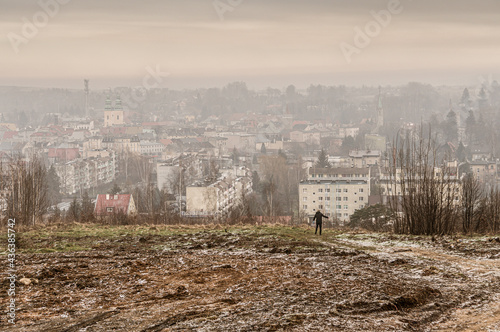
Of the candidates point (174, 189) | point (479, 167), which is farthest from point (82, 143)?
point (479, 167)

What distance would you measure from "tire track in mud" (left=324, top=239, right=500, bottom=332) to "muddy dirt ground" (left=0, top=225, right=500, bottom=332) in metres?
0.02

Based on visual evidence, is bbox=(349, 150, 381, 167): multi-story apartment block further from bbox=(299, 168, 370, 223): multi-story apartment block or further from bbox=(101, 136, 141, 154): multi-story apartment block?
bbox=(101, 136, 141, 154): multi-story apartment block

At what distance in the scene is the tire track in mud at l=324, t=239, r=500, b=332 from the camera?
6520mm

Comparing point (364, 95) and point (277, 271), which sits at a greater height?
point (364, 95)

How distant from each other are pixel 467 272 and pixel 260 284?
3220 millimetres

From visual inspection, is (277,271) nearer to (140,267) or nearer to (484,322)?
(140,267)

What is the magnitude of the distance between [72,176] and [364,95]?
411 feet

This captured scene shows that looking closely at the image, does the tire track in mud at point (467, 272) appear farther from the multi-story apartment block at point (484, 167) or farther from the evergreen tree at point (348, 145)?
the evergreen tree at point (348, 145)

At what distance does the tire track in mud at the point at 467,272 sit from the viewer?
21.4 feet

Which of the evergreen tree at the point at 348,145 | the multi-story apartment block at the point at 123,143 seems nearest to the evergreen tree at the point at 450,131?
the evergreen tree at the point at 348,145

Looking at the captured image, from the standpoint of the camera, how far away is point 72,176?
64.3 m

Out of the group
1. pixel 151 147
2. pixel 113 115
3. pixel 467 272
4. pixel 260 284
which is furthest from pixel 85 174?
pixel 113 115

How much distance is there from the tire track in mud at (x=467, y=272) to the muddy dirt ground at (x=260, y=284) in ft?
0.05

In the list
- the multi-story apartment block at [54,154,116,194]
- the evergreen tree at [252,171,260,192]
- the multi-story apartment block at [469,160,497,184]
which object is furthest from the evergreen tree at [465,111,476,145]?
the multi-story apartment block at [54,154,116,194]
